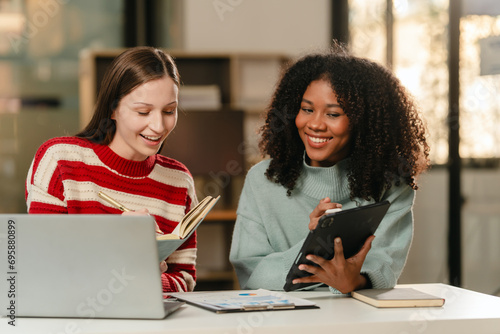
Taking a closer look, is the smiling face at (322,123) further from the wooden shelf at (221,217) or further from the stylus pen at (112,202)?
the wooden shelf at (221,217)

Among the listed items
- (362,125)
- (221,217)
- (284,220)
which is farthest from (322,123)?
(221,217)

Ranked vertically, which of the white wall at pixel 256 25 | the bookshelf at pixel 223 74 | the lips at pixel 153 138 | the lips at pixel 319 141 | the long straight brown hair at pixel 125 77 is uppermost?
the white wall at pixel 256 25

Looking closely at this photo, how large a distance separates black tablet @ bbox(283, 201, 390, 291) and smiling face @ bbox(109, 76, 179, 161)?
50 centimetres

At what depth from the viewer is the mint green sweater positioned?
72.1 inches

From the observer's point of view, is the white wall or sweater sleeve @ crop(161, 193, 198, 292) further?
the white wall

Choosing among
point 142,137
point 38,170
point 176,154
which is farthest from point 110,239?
point 176,154

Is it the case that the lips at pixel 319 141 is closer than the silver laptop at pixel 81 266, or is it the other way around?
the silver laptop at pixel 81 266

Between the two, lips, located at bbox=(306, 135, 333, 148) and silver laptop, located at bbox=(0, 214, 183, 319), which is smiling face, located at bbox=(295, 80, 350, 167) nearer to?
lips, located at bbox=(306, 135, 333, 148)

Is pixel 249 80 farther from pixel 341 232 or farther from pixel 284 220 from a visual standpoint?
pixel 341 232

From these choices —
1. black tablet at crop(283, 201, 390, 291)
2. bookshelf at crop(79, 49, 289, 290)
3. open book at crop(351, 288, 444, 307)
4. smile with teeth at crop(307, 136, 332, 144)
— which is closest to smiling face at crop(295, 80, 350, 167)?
smile with teeth at crop(307, 136, 332, 144)

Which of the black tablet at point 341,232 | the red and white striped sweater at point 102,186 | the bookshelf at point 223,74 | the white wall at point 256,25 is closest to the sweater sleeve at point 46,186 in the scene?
the red and white striped sweater at point 102,186

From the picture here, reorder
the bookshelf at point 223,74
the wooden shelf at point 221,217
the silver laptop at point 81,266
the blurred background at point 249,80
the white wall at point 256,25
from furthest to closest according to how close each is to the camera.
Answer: the white wall at point 256,25
the bookshelf at point 223,74
the wooden shelf at point 221,217
the blurred background at point 249,80
the silver laptop at point 81,266

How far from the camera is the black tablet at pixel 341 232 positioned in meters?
1.43

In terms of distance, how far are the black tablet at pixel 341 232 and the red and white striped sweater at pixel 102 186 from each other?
41 centimetres
